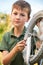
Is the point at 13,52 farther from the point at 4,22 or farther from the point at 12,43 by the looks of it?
the point at 4,22

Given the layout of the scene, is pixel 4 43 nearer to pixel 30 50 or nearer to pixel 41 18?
pixel 30 50

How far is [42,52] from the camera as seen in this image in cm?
166

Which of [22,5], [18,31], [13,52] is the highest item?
[22,5]

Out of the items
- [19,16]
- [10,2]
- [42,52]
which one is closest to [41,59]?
[42,52]

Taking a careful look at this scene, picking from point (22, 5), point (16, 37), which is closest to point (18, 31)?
point (16, 37)

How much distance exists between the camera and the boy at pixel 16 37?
5.63ft

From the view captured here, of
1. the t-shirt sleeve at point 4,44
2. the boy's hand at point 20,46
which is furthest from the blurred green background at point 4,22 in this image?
the boy's hand at point 20,46

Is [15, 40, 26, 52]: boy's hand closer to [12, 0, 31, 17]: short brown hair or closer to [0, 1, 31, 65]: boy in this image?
[0, 1, 31, 65]: boy

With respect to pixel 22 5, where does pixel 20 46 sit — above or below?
below

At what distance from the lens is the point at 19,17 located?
1738 mm

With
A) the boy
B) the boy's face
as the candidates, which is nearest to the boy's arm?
the boy

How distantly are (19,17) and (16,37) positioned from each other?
0.42ft

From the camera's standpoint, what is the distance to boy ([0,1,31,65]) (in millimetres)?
1716

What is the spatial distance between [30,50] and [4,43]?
17cm
